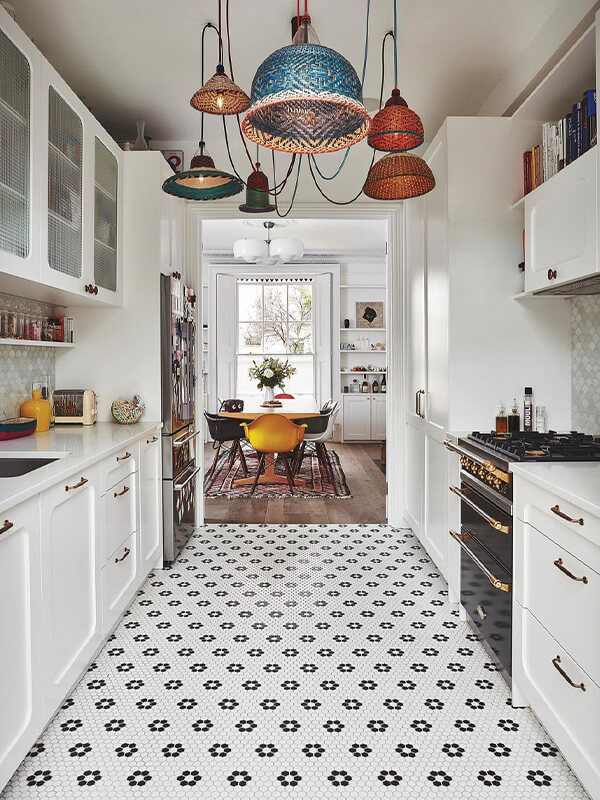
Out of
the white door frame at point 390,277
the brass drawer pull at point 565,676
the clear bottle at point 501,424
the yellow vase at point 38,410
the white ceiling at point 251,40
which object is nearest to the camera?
the brass drawer pull at point 565,676

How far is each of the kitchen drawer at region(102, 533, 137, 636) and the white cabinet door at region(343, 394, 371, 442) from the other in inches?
241

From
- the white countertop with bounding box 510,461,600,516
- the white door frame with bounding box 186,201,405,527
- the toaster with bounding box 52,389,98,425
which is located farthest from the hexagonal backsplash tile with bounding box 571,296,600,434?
→ the toaster with bounding box 52,389,98,425

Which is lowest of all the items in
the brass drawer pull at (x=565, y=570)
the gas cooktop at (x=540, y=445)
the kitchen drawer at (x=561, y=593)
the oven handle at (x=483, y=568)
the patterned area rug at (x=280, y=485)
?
the patterned area rug at (x=280, y=485)

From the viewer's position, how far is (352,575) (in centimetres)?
342

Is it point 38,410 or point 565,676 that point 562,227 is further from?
point 38,410

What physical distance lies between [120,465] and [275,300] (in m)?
6.59

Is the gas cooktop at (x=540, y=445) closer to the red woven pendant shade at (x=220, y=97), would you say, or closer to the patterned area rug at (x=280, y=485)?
the red woven pendant shade at (x=220, y=97)

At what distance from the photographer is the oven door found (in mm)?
2148

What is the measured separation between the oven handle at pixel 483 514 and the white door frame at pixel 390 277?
1558 millimetres

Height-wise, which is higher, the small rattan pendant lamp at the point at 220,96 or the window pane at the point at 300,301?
the window pane at the point at 300,301

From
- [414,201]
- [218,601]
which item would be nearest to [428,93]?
[414,201]

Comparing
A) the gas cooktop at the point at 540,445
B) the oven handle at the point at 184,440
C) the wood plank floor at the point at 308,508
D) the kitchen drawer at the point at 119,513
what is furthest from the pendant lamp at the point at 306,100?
the wood plank floor at the point at 308,508

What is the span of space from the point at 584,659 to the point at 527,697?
512 mm

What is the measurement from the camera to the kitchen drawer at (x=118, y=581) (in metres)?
2.46
